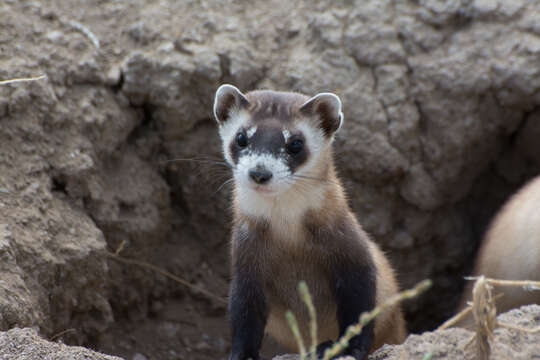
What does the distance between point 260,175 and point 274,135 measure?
0.24 meters

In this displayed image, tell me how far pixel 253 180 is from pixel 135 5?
2.04 metres

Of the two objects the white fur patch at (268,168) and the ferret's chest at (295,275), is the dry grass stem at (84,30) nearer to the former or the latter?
the white fur patch at (268,168)

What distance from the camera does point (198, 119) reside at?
14.2 ft

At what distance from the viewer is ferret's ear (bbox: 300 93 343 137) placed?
3066 mm

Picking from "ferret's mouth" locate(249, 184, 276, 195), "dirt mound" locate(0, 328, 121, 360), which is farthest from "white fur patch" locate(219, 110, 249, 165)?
"dirt mound" locate(0, 328, 121, 360)

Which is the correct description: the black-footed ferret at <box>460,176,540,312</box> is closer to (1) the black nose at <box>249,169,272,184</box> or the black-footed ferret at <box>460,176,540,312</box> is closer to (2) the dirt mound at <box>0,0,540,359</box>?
(2) the dirt mound at <box>0,0,540,359</box>

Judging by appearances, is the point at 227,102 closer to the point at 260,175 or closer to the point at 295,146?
the point at 295,146

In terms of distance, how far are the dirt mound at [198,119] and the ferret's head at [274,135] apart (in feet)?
3.42

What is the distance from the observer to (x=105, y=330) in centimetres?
402

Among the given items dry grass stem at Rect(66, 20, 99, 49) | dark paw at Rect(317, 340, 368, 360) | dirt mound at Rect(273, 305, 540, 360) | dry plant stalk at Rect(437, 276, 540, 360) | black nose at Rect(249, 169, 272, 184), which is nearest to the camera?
dry plant stalk at Rect(437, 276, 540, 360)

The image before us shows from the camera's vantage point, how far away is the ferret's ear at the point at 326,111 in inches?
121

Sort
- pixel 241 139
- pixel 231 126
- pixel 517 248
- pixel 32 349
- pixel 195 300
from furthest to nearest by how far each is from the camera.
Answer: pixel 195 300 → pixel 517 248 → pixel 231 126 → pixel 241 139 → pixel 32 349

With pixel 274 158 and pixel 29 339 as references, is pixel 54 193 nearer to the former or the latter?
pixel 29 339

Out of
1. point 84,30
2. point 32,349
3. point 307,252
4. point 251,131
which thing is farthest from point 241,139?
point 84,30
